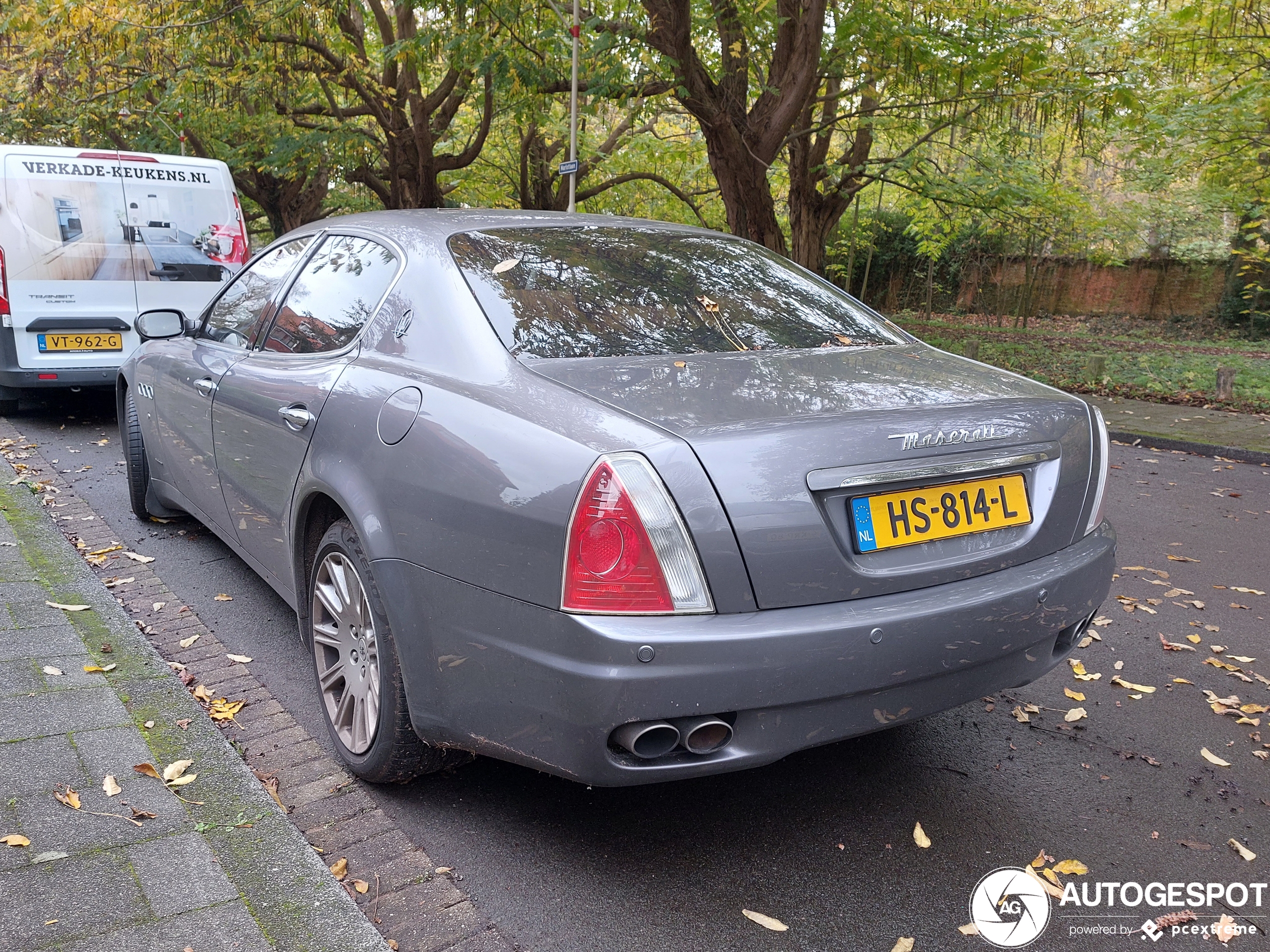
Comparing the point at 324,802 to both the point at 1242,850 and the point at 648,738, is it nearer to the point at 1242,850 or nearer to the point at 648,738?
the point at 648,738

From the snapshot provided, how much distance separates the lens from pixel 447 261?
305 cm

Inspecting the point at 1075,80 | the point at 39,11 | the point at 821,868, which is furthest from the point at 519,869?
the point at 39,11

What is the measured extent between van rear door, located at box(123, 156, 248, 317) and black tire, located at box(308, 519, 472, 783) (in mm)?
6506

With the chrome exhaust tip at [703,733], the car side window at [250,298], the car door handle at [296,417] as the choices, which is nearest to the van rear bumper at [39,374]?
the car side window at [250,298]

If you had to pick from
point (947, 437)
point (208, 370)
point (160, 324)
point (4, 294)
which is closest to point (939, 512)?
point (947, 437)

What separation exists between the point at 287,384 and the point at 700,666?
187 cm

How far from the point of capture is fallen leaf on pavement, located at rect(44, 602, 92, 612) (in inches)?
159

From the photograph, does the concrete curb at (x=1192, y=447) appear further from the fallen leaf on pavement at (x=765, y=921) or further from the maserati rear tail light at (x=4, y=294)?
the maserati rear tail light at (x=4, y=294)

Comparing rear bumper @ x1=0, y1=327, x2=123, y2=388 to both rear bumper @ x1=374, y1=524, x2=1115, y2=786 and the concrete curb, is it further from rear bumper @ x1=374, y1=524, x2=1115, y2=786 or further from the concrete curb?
the concrete curb

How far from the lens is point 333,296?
3.50 m

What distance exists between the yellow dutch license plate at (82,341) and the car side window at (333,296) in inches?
213

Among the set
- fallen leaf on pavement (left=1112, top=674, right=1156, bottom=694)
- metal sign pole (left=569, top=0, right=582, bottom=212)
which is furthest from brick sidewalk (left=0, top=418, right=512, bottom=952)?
metal sign pole (left=569, top=0, right=582, bottom=212)

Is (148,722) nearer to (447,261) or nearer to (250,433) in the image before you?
(250,433)

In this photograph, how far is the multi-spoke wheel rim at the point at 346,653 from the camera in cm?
287
